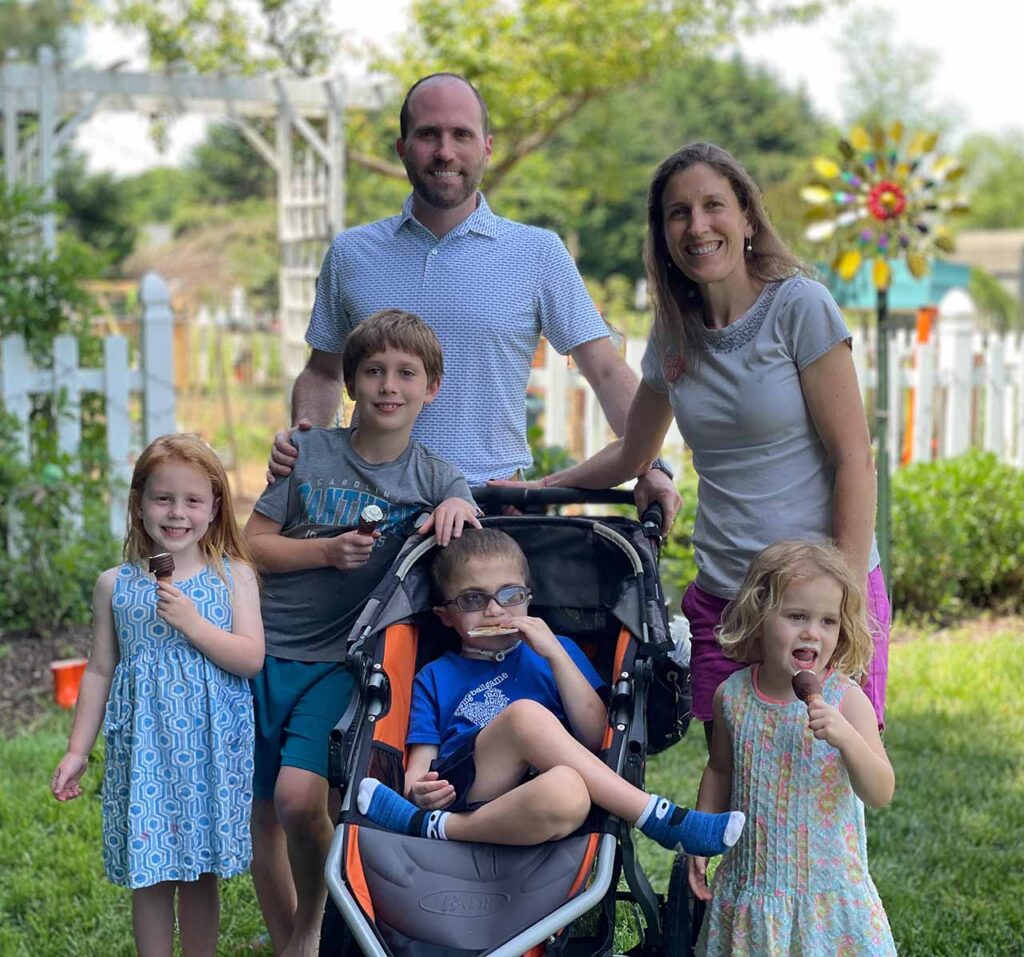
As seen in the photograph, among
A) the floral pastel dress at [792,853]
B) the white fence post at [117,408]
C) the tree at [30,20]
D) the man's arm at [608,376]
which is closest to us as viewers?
the floral pastel dress at [792,853]

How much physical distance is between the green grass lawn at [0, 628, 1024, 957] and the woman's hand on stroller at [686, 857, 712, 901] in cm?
114

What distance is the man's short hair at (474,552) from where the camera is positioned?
117 inches

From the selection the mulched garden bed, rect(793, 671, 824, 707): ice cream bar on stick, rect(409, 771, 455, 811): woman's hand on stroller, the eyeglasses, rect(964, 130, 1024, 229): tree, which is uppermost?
rect(964, 130, 1024, 229): tree

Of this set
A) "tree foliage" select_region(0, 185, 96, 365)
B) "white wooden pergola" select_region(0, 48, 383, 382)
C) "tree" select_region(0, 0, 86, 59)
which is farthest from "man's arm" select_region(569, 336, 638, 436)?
"tree" select_region(0, 0, 86, 59)

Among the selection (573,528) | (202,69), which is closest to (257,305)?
(202,69)

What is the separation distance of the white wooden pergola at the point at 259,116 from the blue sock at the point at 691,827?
350 inches

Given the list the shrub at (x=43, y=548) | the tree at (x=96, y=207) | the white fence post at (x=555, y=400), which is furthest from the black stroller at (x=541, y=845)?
the tree at (x=96, y=207)

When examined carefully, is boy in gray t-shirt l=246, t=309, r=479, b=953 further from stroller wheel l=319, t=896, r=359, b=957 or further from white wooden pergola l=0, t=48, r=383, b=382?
Answer: white wooden pergola l=0, t=48, r=383, b=382

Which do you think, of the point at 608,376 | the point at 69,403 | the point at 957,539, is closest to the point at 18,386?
the point at 69,403

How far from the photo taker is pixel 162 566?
2852mm

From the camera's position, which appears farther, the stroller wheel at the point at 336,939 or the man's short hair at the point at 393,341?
the man's short hair at the point at 393,341

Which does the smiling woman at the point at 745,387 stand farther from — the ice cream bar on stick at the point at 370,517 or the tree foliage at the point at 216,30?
the tree foliage at the point at 216,30

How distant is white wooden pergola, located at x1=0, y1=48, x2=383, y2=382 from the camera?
11.3m

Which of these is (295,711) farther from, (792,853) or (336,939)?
(792,853)
